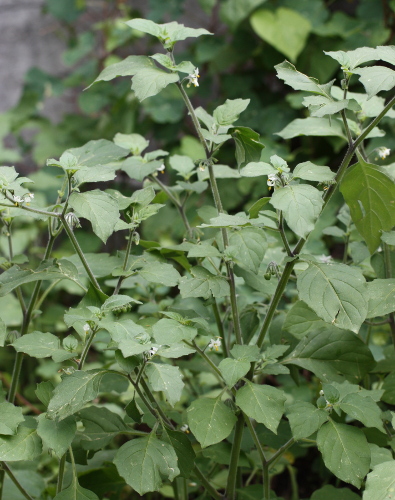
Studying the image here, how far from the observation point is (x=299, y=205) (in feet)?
2.74

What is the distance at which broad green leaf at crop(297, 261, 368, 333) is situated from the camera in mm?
864

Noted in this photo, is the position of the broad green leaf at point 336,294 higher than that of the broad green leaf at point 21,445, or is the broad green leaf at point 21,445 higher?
the broad green leaf at point 336,294

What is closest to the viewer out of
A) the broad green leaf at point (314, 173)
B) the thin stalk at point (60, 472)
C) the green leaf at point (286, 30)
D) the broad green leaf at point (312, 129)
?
the broad green leaf at point (314, 173)

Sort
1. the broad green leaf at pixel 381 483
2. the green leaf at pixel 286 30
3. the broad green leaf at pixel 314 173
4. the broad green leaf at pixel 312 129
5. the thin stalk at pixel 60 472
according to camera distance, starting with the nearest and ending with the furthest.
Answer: the broad green leaf at pixel 381 483 < the broad green leaf at pixel 314 173 < the thin stalk at pixel 60 472 < the broad green leaf at pixel 312 129 < the green leaf at pixel 286 30

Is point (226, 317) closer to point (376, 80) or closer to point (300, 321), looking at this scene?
point (300, 321)

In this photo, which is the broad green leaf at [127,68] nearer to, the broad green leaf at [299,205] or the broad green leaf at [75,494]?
the broad green leaf at [299,205]

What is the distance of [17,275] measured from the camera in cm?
101

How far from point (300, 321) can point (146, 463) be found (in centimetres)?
39

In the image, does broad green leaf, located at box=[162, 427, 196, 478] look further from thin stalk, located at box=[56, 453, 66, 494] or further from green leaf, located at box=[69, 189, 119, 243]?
green leaf, located at box=[69, 189, 119, 243]

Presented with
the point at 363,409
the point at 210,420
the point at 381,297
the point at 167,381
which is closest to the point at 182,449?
the point at 210,420

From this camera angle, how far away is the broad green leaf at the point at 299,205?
2.68 feet

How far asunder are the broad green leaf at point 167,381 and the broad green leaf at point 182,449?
169 millimetres

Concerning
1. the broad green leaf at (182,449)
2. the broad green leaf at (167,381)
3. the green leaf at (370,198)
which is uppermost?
the green leaf at (370,198)

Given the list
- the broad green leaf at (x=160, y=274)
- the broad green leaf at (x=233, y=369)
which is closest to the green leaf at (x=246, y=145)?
the broad green leaf at (x=160, y=274)
